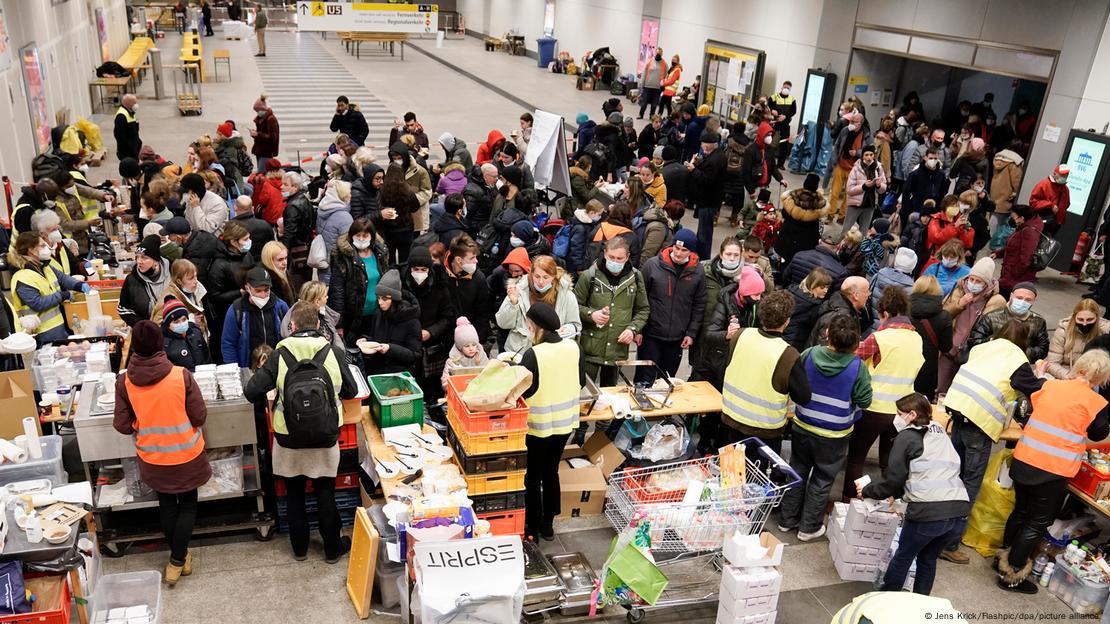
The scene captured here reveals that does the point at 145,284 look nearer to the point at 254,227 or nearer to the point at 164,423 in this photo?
the point at 254,227

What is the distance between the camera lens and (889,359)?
5.84m

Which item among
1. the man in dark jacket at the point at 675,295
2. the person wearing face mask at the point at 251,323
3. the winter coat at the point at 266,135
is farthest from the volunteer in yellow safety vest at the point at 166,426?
the winter coat at the point at 266,135

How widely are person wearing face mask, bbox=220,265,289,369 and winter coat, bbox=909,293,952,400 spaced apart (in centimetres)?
484

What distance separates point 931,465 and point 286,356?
387 centimetres

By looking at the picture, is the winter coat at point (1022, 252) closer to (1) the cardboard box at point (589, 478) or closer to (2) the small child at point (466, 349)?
(1) the cardboard box at point (589, 478)

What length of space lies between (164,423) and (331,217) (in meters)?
3.59

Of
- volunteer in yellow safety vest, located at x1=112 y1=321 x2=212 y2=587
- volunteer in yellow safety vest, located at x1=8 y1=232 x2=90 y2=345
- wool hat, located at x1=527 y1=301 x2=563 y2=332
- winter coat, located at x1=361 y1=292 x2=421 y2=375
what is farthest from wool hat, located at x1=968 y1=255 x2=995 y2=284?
volunteer in yellow safety vest, located at x1=8 y1=232 x2=90 y2=345

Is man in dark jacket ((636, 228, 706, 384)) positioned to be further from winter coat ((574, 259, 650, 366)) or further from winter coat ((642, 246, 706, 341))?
winter coat ((574, 259, 650, 366))

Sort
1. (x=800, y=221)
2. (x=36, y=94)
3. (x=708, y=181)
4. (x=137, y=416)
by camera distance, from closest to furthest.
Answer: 1. (x=137, y=416)
2. (x=800, y=221)
3. (x=708, y=181)
4. (x=36, y=94)

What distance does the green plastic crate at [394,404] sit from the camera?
18.4 ft

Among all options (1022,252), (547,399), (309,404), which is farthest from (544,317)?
(1022,252)

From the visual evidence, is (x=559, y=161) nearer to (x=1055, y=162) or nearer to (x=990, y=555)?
(x=990, y=555)

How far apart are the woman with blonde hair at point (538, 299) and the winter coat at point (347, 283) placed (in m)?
1.28

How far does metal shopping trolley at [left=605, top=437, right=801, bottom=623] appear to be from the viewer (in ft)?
17.1
